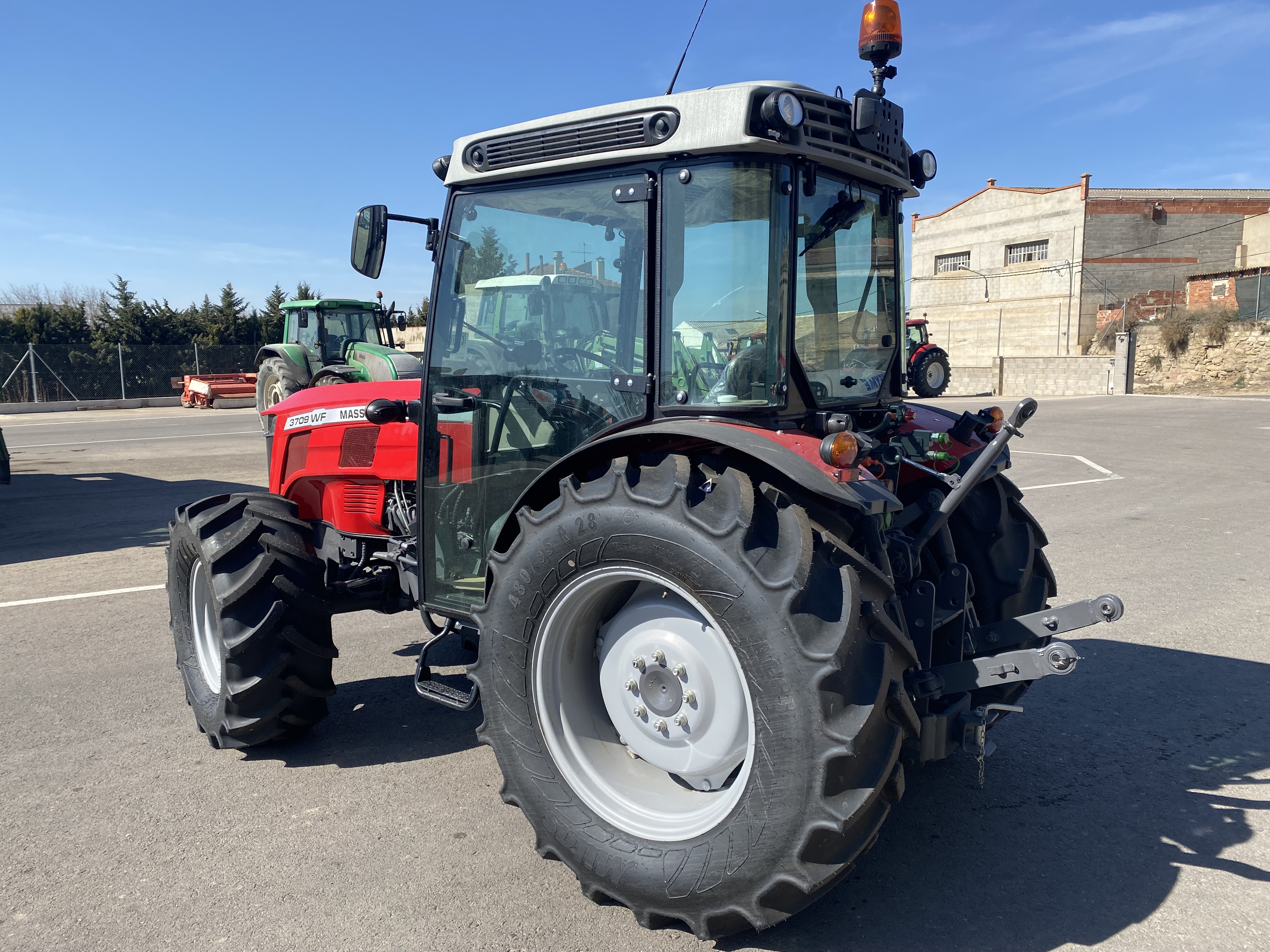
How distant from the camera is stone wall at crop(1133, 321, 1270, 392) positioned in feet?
108

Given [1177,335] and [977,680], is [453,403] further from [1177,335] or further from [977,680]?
[1177,335]

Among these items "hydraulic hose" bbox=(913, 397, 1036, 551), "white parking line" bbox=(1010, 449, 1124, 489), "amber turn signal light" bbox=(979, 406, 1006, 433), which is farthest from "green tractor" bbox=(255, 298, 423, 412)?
"hydraulic hose" bbox=(913, 397, 1036, 551)

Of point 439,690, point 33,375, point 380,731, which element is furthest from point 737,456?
point 33,375

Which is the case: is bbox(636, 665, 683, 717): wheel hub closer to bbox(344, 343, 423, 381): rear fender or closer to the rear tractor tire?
the rear tractor tire

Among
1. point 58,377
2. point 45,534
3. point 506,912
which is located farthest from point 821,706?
point 58,377

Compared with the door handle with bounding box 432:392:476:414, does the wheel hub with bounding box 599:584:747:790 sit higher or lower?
lower

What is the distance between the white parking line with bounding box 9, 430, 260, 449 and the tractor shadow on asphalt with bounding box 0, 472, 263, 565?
5220 mm

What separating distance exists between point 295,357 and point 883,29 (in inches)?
713

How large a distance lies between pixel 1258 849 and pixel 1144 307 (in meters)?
43.9

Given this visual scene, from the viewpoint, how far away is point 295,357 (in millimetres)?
19188

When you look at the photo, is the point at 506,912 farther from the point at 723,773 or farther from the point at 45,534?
the point at 45,534

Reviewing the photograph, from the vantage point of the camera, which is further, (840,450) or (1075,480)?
(1075,480)

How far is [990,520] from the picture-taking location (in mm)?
3506

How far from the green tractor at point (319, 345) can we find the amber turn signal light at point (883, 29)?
1587 centimetres
